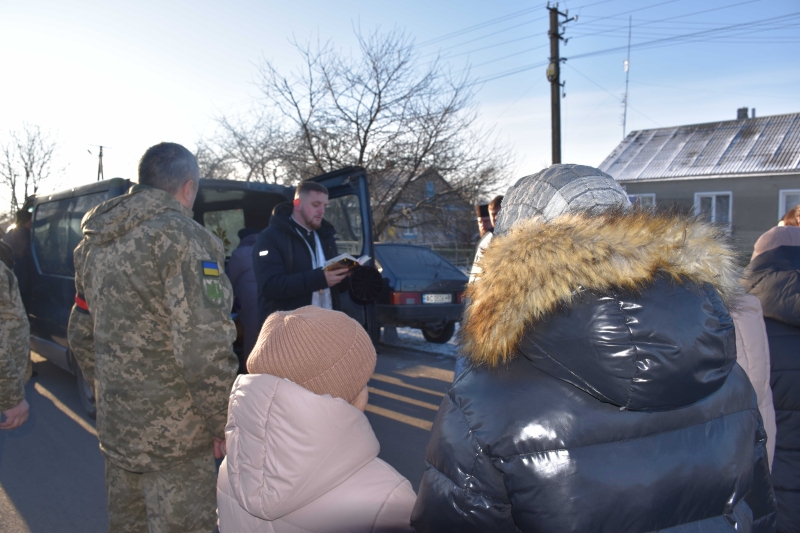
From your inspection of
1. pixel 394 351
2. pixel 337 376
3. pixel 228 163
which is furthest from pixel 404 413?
pixel 228 163

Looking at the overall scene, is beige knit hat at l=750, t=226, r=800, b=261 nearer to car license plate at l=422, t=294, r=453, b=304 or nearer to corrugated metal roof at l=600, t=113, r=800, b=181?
car license plate at l=422, t=294, r=453, b=304

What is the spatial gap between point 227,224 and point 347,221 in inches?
55.9

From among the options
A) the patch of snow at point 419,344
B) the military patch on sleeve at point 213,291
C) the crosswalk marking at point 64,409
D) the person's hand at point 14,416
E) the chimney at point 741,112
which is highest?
the chimney at point 741,112

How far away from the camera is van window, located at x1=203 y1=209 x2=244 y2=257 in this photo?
636cm

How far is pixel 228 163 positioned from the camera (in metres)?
18.9

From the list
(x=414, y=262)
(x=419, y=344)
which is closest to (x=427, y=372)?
(x=419, y=344)

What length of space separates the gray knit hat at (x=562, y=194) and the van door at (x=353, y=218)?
10.5ft

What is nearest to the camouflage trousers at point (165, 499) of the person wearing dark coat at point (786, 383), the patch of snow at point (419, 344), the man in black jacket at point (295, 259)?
the man in black jacket at point (295, 259)

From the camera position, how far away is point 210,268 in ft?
7.10

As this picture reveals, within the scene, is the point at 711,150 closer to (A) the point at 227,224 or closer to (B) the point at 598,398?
(A) the point at 227,224

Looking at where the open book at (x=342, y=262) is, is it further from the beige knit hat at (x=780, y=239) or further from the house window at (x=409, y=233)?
→ the house window at (x=409, y=233)

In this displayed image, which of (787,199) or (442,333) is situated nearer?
(442,333)

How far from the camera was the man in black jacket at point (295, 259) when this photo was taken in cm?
378

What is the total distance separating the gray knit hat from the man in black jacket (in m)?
2.26
